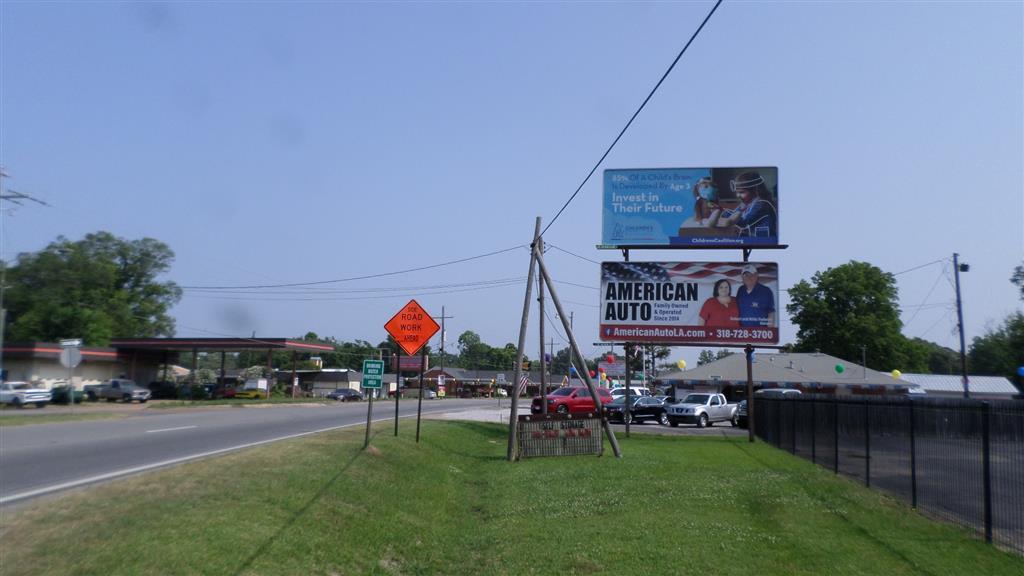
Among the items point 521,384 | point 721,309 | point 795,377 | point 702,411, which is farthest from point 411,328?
point 795,377

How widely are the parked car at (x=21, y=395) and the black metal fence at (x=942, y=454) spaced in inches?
1605

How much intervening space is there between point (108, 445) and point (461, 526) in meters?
10.7

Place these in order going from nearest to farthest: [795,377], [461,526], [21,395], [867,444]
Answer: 1. [461,526]
2. [867,444]
3. [21,395]
4. [795,377]

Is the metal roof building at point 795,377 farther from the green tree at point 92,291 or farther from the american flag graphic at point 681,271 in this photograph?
the green tree at point 92,291

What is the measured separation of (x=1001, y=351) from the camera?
213 feet

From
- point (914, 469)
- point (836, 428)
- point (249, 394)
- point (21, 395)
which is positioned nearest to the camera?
point (914, 469)

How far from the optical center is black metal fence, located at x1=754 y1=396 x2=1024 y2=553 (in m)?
9.80

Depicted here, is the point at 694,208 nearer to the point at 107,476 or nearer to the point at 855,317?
the point at 107,476

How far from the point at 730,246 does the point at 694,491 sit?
52.5 feet

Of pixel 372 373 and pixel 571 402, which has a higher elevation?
pixel 372 373

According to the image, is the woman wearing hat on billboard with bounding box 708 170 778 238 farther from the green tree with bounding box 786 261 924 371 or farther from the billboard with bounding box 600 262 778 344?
the green tree with bounding box 786 261 924 371

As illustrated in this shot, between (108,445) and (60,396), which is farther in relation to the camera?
(60,396)

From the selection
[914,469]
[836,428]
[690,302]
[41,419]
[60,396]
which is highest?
[690,302]

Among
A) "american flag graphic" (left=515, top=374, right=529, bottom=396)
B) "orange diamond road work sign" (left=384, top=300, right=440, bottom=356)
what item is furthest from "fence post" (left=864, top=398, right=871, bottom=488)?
"american flag graphic" (left=515, top=374, right=529, bottom=396)
